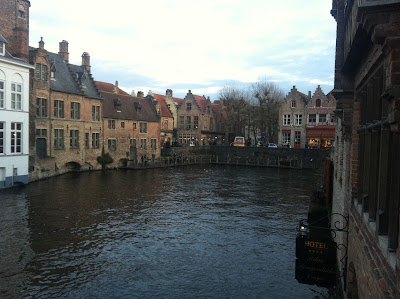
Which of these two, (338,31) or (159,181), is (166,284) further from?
(159,181)

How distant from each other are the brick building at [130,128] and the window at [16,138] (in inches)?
619

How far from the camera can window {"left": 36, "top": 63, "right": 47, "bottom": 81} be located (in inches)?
1355

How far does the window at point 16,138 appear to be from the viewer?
27.2 meters

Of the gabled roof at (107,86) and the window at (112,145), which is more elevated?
the gabled roof at (107,86)

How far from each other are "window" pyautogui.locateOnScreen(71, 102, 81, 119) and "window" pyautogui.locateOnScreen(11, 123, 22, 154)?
38.3 feet

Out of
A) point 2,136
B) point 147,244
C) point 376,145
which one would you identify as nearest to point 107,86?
point 2,136

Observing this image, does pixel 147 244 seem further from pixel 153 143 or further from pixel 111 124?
pixel 153 143

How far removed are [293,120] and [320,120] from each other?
14.4 feet

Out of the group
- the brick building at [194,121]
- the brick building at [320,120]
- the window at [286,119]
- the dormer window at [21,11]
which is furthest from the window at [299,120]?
the dormer window at [21,11]

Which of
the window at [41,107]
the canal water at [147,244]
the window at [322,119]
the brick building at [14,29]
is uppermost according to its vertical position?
the brick building at [14,29]

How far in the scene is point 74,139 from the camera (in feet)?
129

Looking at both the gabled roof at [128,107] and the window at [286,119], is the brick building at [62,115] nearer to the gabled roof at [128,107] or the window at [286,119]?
the gabled roof at [128,107]

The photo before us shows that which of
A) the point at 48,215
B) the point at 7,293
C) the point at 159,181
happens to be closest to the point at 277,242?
the point at 7,293

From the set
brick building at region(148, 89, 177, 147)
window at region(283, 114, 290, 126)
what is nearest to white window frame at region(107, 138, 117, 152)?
brick building at region(148, 89, 177, 147)
